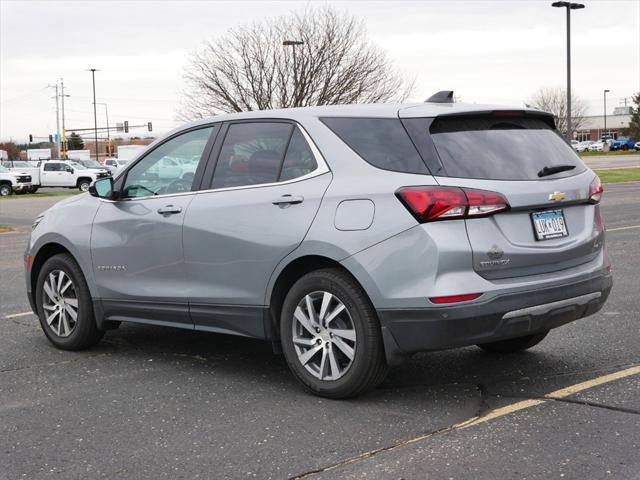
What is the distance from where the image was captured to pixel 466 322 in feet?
15.7

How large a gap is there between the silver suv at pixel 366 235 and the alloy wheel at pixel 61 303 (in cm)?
68

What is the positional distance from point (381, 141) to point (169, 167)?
1.81 meters

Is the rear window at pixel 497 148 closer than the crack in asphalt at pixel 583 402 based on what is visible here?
No

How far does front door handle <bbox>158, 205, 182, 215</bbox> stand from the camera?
5.96m

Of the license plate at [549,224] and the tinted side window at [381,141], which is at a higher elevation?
the tinted side window at [381,141]

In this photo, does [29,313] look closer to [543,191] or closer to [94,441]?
[94,441]

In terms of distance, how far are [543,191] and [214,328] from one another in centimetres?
219

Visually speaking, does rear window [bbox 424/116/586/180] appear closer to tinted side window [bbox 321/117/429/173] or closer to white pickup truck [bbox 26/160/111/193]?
tinted side window [bbox 321/117/429/173]

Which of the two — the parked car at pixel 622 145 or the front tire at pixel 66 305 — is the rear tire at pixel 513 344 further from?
the parked car at pixel 622 145

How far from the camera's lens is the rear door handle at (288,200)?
5.29 meters

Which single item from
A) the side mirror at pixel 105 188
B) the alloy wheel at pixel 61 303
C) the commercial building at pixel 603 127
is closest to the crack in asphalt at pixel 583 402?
the side mirror at pixel 105 188

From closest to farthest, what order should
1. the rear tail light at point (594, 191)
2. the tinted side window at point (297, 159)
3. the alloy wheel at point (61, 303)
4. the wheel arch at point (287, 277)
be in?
the wheel arch at point (287, 277) → the tinted side window at point (297, 159) → the rear tail light at point (594, 191) → the alloy wheel at point (61, 303)

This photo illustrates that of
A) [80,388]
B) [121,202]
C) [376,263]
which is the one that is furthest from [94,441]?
[121,202]

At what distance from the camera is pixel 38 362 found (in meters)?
6.47
